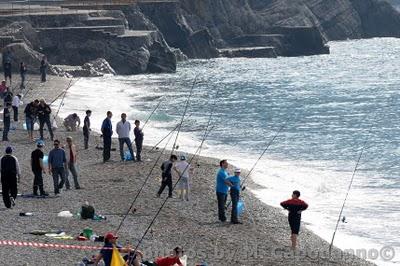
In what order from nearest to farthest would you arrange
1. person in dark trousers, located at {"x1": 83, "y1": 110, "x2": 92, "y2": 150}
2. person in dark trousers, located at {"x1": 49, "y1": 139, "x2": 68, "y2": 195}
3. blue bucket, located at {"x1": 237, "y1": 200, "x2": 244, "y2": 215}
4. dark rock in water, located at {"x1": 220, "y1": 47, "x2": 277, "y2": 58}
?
person in dark trousers, located at {"x1": 49, "y1": 139, "x2": 68, "y2": 195}, blue bucket, located at {"x1": 237, "y1": 200, "x2": 244, "y2": 215}, person in dark trousers, located at {"x1": 83, "y1": 110, "x2": 92, "y2": 150}, dark rock in water, located at {"x1": 220, "y1": 47, "x2": 277, "y2": 58}

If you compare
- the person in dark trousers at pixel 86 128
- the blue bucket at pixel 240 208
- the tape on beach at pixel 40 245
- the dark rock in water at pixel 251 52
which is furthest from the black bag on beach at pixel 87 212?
the dark rock in water at pixel 251 52

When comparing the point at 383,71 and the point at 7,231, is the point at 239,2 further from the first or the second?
the point at 7,231

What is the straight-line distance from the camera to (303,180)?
25422 mm

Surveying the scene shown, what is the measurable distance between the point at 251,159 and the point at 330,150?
15.4 ft

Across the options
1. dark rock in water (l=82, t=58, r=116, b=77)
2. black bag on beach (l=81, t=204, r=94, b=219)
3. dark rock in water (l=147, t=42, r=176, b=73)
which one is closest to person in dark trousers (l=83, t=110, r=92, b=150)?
black bag on beach (l=81, t=204, r=94, b=219)

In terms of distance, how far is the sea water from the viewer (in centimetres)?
2186

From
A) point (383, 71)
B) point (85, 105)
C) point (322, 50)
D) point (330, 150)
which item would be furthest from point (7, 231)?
point (322, 50)

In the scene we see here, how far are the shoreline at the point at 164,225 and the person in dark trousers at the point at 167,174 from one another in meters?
0.27

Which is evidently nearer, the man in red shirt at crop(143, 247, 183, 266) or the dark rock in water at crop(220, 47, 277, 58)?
the man in red shirt at crop(143, 247, 183, 266)

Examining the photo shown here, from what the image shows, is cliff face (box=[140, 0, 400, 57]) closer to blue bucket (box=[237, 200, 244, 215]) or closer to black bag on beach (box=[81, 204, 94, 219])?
blue bucket (box=[237, 200, 244, 215])

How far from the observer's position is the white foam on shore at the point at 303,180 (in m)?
19.5

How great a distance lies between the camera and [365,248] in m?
17.8

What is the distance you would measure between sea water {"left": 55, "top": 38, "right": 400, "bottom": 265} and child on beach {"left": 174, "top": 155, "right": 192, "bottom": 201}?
2.33m

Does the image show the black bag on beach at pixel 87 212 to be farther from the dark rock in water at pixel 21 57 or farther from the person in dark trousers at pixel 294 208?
the dark rock in water at pixel 21 57
